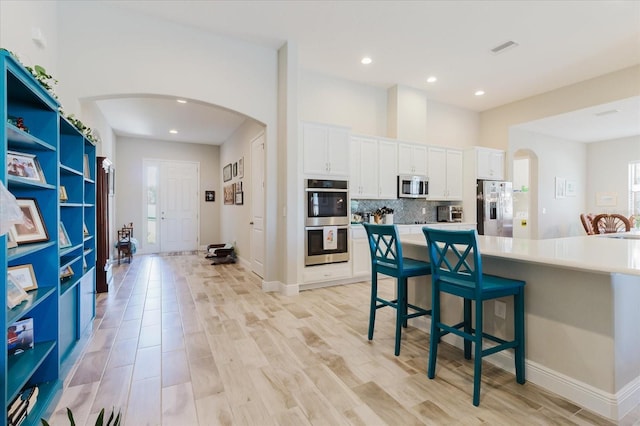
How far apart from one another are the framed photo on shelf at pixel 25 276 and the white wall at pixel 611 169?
10918 millimetres

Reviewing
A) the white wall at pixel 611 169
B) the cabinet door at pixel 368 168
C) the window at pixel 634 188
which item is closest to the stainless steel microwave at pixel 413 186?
the cabinet door at pixel 368 168

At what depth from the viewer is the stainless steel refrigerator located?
5.79 m

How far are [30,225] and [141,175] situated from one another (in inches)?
258

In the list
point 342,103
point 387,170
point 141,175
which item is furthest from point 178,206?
point 387,170

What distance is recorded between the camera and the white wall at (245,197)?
5.89 metres

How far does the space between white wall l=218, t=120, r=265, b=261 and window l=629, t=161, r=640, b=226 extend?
29.6 feet

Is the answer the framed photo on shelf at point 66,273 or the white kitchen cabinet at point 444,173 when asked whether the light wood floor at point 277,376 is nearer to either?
the framed photo on shelf at point 66,273

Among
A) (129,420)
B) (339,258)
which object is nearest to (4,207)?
(129,420)

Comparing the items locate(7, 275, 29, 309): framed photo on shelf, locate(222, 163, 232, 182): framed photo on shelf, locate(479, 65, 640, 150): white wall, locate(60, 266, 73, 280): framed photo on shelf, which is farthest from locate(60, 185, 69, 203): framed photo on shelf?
locate(479, 65, 640, 150): white wall

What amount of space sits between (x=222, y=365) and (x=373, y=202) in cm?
377

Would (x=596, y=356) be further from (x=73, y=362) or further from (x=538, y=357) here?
(x=73, y=362)

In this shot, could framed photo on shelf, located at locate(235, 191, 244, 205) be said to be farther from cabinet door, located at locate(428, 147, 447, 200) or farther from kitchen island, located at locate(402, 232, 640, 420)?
kitchen island, located at locate(402, 232, 640, 420)

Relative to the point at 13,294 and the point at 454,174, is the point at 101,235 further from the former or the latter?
the point at 454,174

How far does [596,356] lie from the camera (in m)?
1.76
